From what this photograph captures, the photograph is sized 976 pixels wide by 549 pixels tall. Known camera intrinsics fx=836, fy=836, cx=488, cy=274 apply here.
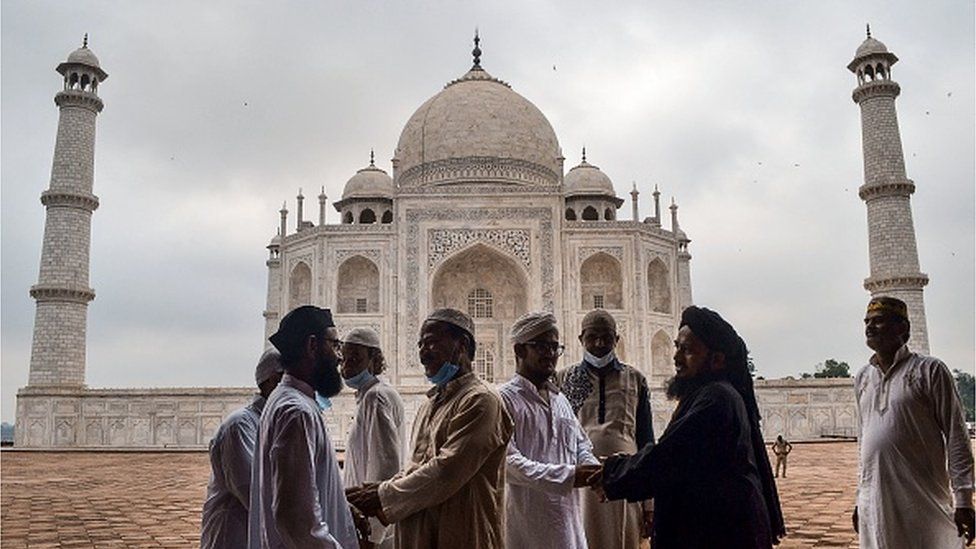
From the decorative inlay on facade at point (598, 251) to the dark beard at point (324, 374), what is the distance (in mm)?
20232

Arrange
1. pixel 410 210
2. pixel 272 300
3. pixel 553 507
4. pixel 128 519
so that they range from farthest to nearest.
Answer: pixel 272 300 < pixel 410 210 < pixel 128 519 < pixel 553 507

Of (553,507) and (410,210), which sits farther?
(410,210)

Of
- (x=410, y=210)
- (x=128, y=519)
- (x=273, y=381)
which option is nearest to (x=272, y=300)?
(x=410, y=210)

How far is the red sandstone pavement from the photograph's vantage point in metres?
5.41

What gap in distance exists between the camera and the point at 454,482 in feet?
7.54

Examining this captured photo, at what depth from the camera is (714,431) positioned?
7.41 ft

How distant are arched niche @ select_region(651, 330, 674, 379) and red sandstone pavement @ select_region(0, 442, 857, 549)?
9.00 meters

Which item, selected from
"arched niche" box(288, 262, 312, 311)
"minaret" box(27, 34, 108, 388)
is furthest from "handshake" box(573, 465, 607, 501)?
"arched niche" box(288, 262, 312, 311)

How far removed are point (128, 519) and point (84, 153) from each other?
16.2 meters

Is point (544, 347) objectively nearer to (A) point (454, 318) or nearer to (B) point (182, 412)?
(A) point (454, 318)

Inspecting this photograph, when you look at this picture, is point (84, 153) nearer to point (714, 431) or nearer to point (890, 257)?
point (890, 257)

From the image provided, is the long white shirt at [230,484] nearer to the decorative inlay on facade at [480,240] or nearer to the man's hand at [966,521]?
the man's hand at [966,521]

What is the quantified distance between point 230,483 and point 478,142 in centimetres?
2403

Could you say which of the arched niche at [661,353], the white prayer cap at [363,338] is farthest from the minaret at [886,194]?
the white prayer cap at [363,338]
